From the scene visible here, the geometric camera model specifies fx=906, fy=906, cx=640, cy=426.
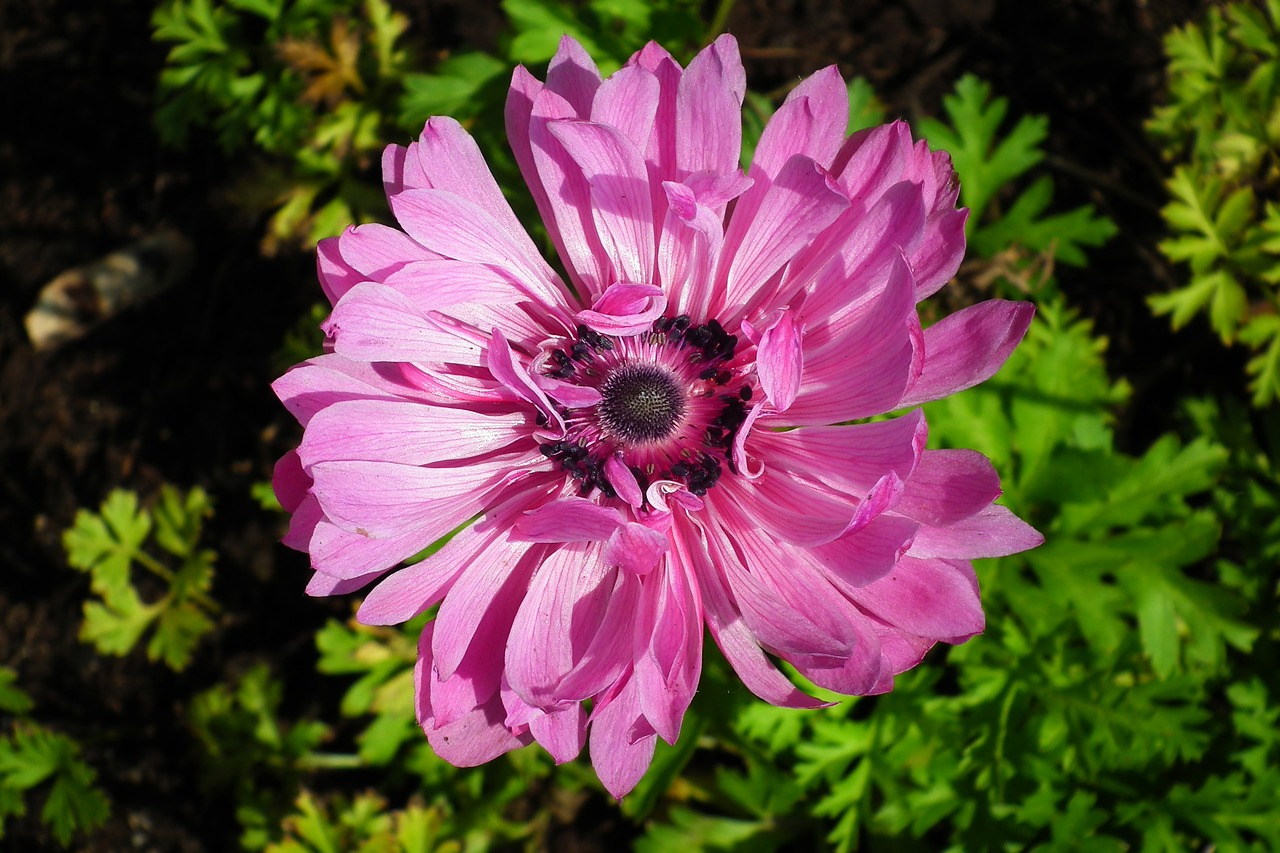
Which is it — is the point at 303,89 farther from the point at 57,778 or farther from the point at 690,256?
the point at 57,778

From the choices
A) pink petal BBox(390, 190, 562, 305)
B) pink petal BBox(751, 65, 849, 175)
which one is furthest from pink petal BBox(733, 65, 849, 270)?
pink petal BBox(390, 190, 562, 305)

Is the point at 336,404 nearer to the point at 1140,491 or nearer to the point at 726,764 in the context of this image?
the point at 1140,491

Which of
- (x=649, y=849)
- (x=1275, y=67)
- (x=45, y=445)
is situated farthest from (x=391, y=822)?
(x=1275, y=67)

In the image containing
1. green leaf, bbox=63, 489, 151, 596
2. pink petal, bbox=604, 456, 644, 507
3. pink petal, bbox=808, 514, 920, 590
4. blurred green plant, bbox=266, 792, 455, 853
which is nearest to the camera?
pink petal, bbox=808, 514, 920, 590

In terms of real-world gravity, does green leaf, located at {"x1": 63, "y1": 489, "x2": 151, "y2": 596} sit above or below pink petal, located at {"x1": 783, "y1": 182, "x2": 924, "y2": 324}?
below

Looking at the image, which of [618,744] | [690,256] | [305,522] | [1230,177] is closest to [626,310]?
[690,256]

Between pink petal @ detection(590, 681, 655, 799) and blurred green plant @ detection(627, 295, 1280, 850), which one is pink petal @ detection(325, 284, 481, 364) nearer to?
pink petal @ detection(590, 681, 655, 799)
